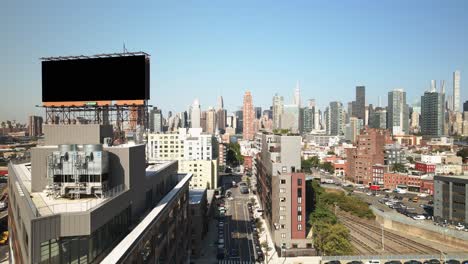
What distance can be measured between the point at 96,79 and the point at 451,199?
168 ft

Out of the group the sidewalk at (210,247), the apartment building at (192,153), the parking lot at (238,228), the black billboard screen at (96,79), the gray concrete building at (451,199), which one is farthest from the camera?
the apartment building at (192,153)

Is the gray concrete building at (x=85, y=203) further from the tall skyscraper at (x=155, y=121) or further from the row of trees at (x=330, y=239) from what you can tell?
the tall skyscraper at (x=155, y=121)

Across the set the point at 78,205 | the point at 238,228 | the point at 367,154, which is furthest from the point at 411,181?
the point at 78,205

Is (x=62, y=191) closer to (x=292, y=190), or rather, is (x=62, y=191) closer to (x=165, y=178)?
(x=165, y=178)

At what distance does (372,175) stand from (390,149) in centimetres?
1742

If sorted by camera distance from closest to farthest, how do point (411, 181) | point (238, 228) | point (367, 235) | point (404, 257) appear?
1. point (404, 257)
2. point (367, 235)
3. point (238, 228)
4. point (411, 181)

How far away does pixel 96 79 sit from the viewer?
28.9m

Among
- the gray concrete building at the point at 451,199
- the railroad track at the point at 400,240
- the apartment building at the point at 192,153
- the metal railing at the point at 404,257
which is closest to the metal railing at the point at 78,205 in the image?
the metal railing at the point at 404,257

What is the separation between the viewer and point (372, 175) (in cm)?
9906

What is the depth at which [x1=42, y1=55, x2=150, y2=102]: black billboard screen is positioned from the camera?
92.5ft

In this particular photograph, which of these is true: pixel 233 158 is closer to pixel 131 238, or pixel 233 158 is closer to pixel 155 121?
pixel 155 121

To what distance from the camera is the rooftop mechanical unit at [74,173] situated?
683 inches

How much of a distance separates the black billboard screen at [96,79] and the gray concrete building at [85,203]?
629cm

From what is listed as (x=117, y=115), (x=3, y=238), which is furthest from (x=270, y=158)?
(x=3, y=238)
